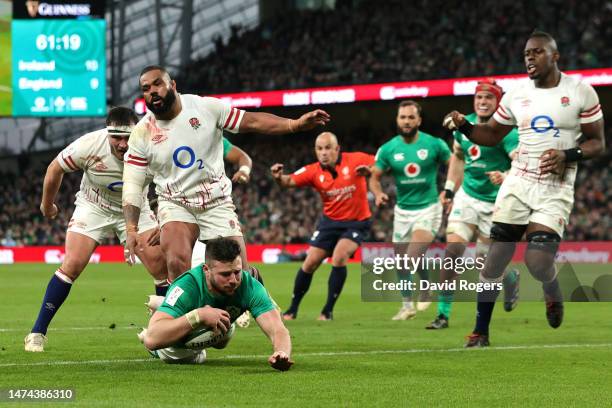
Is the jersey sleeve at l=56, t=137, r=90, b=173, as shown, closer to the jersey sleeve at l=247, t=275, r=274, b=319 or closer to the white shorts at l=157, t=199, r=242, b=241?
the white shorts at l=157, t=199, r=242, b=241

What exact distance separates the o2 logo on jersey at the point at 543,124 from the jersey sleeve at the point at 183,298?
10.8 ft

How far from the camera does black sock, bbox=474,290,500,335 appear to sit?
9.50m

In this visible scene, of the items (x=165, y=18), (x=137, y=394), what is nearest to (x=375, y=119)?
(x=165, y=18)

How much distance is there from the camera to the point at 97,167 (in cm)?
985

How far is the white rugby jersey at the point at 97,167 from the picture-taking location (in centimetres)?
973

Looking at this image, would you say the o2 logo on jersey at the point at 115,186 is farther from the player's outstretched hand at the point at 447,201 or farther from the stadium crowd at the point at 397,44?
the stadium crowd at the point at 397,44

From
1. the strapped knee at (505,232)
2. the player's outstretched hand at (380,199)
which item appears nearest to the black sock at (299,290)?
the player's outstretched hand at (380,199)

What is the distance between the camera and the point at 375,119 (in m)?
39.9

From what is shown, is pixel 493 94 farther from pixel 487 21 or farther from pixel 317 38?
pixel 317 38

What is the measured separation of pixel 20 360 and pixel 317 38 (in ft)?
108

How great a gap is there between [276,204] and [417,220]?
24796 mm

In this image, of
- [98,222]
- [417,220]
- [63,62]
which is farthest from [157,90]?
[63,62]

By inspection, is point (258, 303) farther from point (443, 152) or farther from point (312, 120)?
point (443, 152)

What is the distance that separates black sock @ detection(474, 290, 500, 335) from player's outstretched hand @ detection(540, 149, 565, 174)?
1.18 meters
